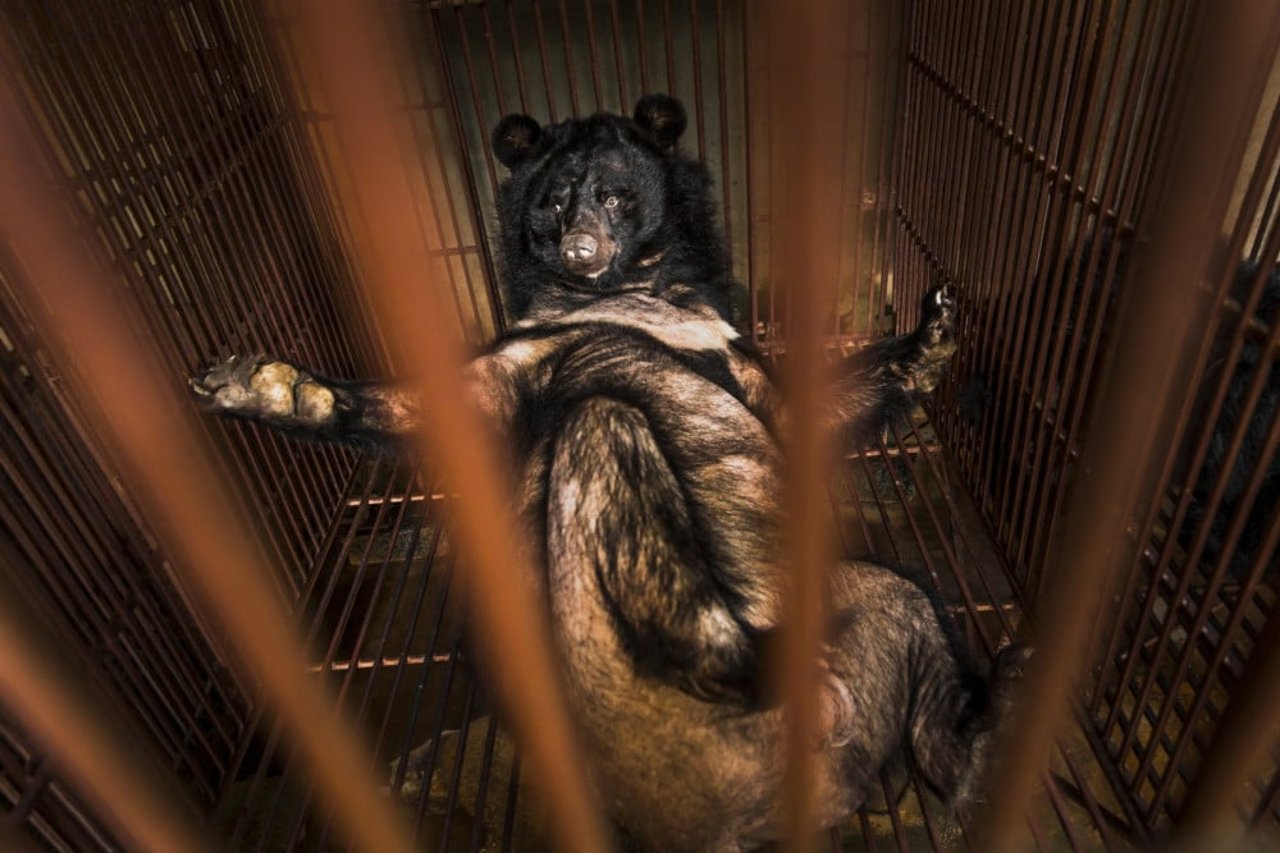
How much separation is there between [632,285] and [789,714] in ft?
5.31

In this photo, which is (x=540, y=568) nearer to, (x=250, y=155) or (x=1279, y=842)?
(x=1279, y=842)

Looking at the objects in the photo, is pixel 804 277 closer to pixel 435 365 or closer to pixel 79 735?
pixel 435 365

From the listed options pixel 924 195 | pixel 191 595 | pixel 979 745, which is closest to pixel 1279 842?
pixel 979 745

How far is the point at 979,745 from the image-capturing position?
1.65 meters

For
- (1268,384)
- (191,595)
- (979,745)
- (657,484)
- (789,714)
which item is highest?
(789,714)

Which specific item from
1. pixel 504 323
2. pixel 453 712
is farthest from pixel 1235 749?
pixel 504 323

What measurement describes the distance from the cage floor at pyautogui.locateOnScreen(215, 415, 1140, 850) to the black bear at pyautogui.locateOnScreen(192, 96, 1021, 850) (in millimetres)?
252

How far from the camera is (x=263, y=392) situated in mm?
1709

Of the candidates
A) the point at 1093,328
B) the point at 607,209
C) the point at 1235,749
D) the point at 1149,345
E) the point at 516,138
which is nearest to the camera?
the point at 1149,345

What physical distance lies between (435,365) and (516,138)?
1919 millimetres

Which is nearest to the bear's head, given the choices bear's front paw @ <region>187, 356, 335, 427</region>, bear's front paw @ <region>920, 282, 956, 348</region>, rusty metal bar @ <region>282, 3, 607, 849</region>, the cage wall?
bear's front paw @ <region>920, 282, 956, 348</region>

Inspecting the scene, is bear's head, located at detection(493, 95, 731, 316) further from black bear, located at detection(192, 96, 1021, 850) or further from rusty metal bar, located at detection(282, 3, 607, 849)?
rusty metal bar, located at detection(282, 3, 607, 849)

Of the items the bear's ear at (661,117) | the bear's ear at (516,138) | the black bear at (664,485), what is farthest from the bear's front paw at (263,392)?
the bear's ear at (661,117)

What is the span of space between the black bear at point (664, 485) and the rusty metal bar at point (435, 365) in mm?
590
